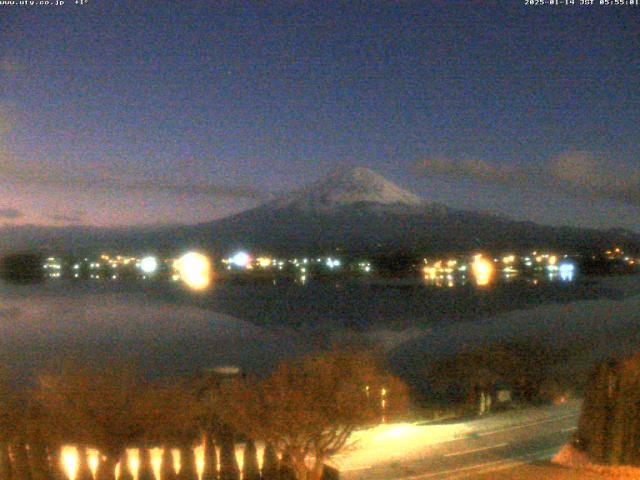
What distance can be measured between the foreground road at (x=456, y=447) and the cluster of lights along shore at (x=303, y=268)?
34.5 meters

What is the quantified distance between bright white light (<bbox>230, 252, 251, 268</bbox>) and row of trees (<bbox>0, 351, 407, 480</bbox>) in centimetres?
4922

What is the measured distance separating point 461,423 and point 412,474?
16.5 ft

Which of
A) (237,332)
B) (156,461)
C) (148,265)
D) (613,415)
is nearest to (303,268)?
(148,265)

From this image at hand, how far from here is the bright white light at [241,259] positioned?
57844 mm

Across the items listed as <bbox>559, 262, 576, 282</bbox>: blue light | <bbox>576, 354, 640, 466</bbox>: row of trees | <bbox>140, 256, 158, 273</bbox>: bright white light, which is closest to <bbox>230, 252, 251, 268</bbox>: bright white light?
<bbox>140, 256, 158, 273</bbox>: bright white light

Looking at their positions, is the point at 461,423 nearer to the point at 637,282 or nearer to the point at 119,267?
the point at 637,282

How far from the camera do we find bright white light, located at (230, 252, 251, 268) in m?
57.8

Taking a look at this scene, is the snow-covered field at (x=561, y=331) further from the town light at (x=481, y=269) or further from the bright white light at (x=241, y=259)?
the bright white light at (x=241, y=259)

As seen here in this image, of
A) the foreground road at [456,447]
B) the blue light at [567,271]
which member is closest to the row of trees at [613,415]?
the foreground road at [456,447]

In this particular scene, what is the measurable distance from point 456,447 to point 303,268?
147ft

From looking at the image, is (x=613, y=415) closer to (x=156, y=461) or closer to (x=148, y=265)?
(x=156, y=461)

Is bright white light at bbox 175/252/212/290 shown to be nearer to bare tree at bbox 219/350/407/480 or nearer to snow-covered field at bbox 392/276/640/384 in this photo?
A: snow-covered field at bbox 392/276/640/384

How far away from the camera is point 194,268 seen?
5934 cm

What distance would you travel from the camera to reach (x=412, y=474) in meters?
10.0
